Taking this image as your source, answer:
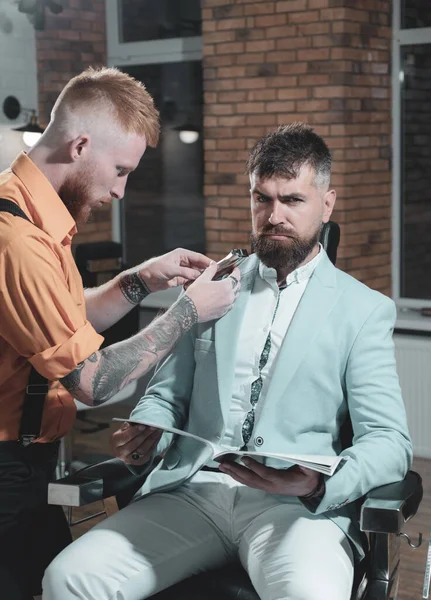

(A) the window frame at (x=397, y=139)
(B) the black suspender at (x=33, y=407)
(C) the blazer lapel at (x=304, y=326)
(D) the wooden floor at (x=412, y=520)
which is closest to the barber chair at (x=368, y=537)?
(B) the black suspender at (x=33, y=407)

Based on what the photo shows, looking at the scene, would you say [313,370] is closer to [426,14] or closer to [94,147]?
[94,147]

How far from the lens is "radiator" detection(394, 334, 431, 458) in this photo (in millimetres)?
4949

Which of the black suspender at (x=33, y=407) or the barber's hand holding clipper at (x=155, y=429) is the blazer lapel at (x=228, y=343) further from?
the black suspender at (x=33, y=407)

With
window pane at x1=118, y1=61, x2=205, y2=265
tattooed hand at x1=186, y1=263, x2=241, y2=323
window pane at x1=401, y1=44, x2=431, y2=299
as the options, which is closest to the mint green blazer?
tattooed hand at x1=186, y1=263, x2=241, y2=323

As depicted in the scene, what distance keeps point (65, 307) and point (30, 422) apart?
1.01ft

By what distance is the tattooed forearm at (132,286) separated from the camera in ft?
7.99

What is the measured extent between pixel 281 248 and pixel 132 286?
41 centimetres

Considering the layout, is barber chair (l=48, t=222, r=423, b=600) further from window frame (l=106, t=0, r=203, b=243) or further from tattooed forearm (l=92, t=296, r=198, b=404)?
window frame (l=106, t=0, r=203, b=243)

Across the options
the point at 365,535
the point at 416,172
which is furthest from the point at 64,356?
the point at 416,172

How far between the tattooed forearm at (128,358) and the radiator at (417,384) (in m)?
3.06

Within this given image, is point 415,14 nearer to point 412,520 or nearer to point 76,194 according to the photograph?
point 412,520

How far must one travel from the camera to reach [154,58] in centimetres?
629

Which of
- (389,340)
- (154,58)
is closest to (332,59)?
(154,58)

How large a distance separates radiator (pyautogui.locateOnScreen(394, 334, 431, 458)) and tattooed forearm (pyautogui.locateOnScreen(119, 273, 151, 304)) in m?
2.84
